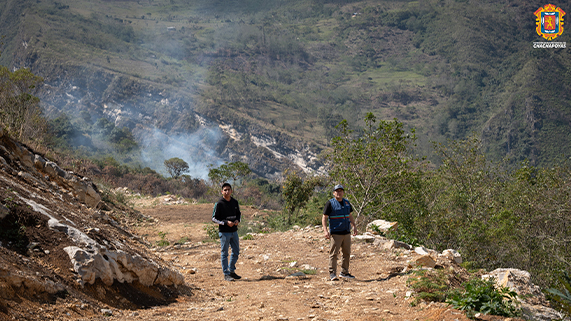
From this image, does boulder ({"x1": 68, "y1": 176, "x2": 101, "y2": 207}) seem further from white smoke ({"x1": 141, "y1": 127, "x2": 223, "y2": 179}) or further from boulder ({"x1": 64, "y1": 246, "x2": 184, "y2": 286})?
white smoke ({"x1": 141, "y1": 127, "x2": 223, "y2": 179})

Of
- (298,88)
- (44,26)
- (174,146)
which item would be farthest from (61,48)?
(298,88)

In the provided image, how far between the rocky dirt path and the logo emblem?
177 metres

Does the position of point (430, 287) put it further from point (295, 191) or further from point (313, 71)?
point (313, 71)

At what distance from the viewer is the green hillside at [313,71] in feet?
339

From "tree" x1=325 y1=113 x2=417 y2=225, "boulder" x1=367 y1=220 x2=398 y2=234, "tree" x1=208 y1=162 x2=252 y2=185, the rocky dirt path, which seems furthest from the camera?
"tree" x1=208 y1=162 x2=252 y2=185

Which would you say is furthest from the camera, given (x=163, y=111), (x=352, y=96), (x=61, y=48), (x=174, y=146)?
(x=352, y=96)

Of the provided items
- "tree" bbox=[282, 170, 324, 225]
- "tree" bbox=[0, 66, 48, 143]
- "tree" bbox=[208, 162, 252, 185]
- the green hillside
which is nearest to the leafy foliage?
"tree" bbox=[282, 170, 324, 225]

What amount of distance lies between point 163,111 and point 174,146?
1203 centimetres

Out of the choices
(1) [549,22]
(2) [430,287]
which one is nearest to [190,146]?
(2) [430,287]

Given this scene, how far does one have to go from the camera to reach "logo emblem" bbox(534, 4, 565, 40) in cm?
15062

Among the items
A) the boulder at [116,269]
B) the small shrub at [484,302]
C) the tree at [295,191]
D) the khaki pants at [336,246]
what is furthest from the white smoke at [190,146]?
the small shrub at [484,302]

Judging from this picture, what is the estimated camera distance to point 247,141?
98.6 metres

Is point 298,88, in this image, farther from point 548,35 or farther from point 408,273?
point 408,273

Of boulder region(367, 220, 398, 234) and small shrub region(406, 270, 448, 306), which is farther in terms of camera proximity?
boulder region(367, 220, 398, 234)
